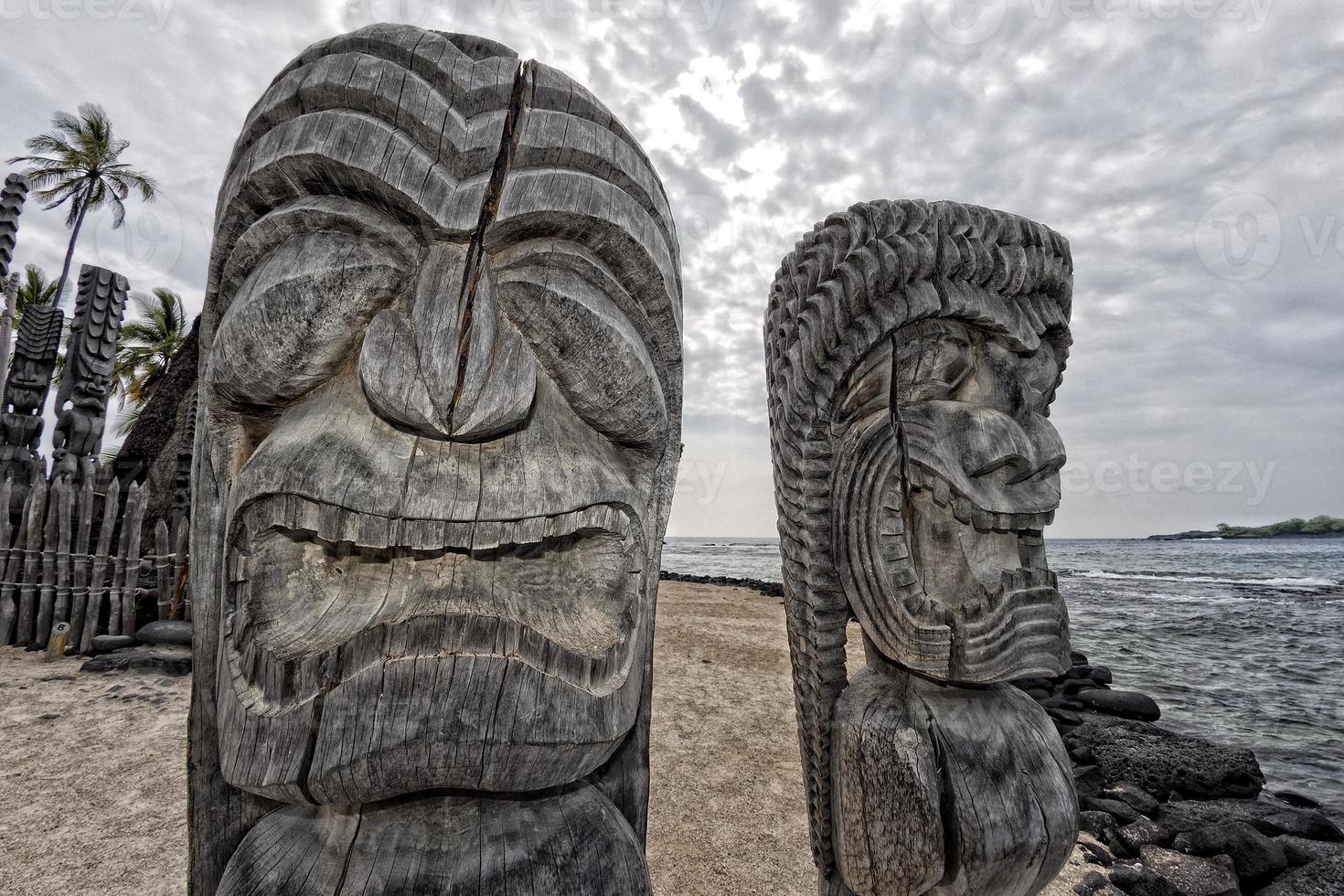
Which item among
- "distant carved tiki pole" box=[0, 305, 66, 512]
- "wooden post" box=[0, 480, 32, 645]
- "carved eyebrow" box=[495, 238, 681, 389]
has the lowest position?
"wooden post" box=[0, 480, 32, 645]

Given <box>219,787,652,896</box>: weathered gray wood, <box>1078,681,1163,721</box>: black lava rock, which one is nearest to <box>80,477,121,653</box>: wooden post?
<box>219,787,652,896</box>: weathered gray wood

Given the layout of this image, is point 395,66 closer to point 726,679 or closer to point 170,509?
point 726,679

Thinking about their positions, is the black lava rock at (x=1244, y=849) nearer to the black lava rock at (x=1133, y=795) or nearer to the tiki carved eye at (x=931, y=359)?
the black lava rock at (x=1133, y=795)

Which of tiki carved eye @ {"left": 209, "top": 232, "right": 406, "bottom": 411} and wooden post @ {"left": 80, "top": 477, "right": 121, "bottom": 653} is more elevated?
tiki carved eye @ {"left": 209, "top": 232, "right": 406, "bottom": 411}

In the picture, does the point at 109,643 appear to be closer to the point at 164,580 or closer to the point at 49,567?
the point at 164,580

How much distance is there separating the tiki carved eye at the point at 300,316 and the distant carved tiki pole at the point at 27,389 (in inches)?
530

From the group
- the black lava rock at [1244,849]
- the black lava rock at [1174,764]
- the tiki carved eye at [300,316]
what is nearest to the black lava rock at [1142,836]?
the black lava rock at [1244,849]

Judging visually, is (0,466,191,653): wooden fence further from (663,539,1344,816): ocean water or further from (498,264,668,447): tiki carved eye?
(663,539,1344,816): ocean water

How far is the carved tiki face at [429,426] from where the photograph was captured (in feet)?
3.34

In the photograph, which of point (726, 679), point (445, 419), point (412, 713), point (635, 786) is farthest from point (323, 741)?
point (726, 679)

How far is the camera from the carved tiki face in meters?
1.02

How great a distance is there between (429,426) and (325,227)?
0.46 m

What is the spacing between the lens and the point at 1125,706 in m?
7.02

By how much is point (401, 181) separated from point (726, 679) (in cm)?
675
